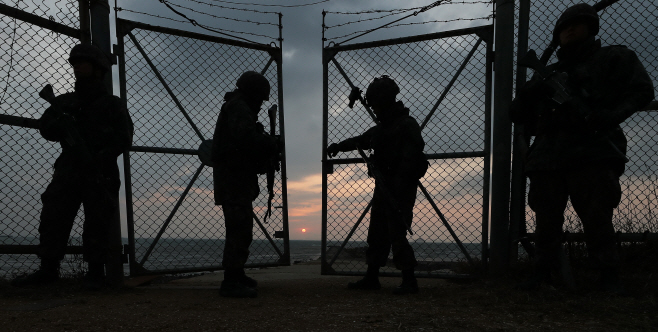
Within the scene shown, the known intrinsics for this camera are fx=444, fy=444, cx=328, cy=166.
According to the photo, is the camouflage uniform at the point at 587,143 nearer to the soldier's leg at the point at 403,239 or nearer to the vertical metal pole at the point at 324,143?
the soldier's leg at the point at 403,239

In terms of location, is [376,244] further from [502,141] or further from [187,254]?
[187,254]

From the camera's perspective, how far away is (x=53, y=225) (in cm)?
366

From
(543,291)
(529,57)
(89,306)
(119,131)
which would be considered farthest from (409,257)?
(119,131)

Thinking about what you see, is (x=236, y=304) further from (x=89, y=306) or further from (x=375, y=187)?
(x=375, y=187)

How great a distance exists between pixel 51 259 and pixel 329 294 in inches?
92.7

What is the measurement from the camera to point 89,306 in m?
3.12

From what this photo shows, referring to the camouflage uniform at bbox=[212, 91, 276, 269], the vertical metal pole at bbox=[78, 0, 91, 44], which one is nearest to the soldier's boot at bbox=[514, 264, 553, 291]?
the camouflage uniform at bbox=[212, 91, 276, 269]

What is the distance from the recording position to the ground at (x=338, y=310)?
2486mm

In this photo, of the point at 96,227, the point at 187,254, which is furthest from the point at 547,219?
the point at 187,254

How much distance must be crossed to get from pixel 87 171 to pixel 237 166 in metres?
1.29

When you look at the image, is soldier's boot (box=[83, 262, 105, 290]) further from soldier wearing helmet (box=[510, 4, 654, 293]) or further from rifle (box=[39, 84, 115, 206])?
soldier wearing helmet (box=[510, 4, 654, 293])

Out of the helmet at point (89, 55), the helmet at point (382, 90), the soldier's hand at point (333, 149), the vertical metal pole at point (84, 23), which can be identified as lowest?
the soldier's hand at point (333, 149)

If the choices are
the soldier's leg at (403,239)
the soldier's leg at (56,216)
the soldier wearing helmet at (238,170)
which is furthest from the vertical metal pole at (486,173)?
the soldier's leg at (56,216)

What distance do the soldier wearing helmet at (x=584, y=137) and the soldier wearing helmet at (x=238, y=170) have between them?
213cm
